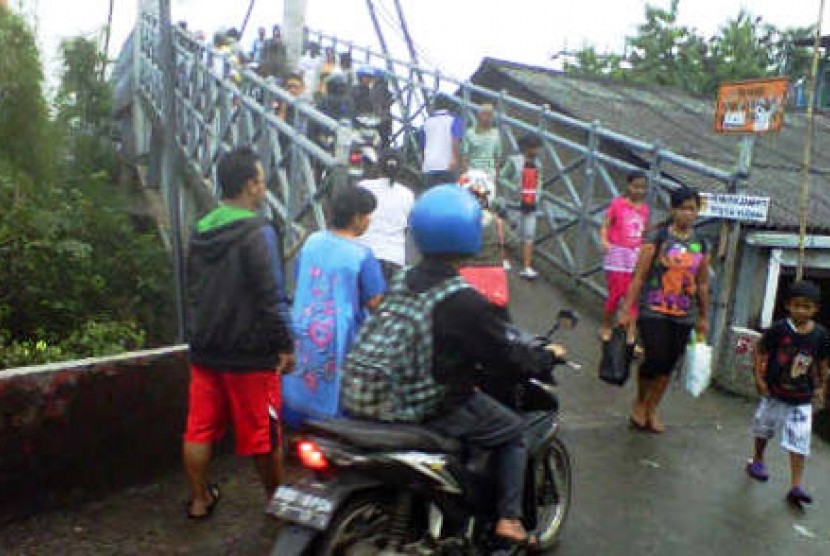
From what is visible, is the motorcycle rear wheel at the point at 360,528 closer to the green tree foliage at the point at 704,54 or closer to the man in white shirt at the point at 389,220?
the man in white shirt at the point at 389,220

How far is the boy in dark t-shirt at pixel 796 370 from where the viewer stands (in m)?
4.29

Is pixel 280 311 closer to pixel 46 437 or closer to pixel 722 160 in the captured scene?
pixel 46 437

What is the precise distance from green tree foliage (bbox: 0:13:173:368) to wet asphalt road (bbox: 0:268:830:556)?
1769mm

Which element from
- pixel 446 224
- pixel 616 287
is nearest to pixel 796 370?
pixel 616 287

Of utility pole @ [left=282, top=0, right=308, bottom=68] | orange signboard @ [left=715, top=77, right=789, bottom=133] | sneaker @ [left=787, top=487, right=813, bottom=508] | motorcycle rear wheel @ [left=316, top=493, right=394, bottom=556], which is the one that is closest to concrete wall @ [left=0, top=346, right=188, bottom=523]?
motorcycle rear wheel @ [left=316, top=493, right=394, bottom=556]

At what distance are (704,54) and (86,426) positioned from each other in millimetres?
22545

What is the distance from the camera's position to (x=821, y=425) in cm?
669

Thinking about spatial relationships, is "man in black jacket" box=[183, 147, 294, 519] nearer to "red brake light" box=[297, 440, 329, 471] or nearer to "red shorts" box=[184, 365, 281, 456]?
"red shorts" box=[184, 365, 281, 456]

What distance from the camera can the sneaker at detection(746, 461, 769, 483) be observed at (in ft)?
15.1

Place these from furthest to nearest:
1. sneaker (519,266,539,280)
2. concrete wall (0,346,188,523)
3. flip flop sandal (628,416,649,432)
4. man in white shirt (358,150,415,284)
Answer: sneaker (519,266,539,280)
flip flop sandal (628,416,649,432)
man in white shirt (358,150,415,284)
concrete wall (0,346,188,523)

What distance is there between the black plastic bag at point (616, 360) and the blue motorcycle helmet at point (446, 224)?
2188 mm

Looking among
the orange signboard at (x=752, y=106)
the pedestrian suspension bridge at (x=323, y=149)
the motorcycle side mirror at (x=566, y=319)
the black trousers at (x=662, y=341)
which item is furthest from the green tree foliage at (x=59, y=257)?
the orange signboard at (x=752, y=106)

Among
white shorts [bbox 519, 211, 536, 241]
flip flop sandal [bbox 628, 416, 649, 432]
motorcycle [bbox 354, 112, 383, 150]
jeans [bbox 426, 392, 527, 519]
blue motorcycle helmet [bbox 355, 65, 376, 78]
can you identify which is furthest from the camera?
blue motorcycle helmet [bbox 355, 65, 376, 78]

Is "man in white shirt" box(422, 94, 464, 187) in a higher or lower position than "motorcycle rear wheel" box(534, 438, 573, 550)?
higher
